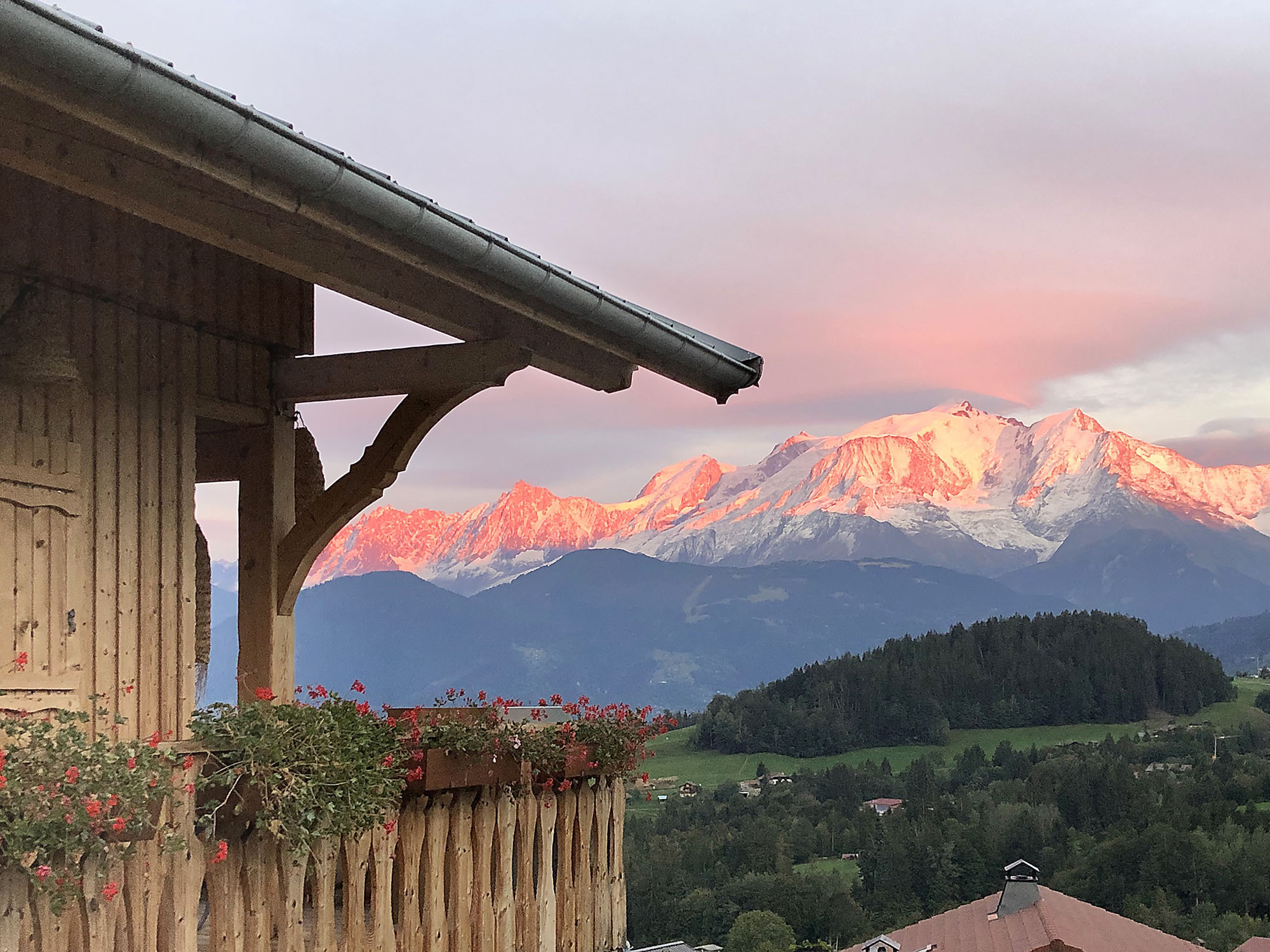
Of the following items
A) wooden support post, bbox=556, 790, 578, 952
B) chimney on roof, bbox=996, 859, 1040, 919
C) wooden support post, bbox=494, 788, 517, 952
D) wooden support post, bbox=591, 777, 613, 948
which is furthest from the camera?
chimney on roof, bbox=996, 859, 1040, 919

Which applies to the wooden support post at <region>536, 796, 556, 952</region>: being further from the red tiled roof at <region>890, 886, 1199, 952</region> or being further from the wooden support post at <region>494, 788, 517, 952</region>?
the red tiled roof at <region>890, 886, 1199, 952</region>

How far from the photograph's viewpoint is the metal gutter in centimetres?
318

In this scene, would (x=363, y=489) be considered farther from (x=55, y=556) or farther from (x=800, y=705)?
(x=800, y=705)

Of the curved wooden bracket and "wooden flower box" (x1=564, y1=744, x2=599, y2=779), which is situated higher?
the curved wooden bracket

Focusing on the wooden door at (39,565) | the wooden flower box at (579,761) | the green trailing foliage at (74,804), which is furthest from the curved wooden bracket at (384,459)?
the green trailing foliage at (74,804)

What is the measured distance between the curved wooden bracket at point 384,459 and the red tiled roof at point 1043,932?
168 ft

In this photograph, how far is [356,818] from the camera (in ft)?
14.5

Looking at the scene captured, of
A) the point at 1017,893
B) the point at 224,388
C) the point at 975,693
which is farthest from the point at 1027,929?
the point at 975,693

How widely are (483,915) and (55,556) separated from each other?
1.96m

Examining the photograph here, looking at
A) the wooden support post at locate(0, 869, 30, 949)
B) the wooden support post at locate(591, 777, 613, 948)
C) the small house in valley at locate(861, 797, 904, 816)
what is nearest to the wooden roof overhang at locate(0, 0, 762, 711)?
the wooden support post at locate(591, 777, 613, 948)

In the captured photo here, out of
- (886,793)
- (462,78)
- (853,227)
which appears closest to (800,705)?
(886,793)

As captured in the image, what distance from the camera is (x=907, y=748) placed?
146 m

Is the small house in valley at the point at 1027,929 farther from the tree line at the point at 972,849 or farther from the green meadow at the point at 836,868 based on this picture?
the green meadow at the point at 836,868

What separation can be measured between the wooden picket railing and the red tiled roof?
51.0 m
